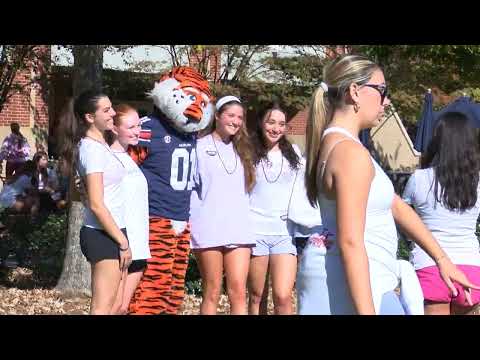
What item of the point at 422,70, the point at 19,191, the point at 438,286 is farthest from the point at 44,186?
the point at 438,286

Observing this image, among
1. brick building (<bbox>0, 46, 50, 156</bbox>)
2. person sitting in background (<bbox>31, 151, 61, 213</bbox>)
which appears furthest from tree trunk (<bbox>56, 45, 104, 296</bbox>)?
brick building (<bbox>0, 46, 50, 156</bbox>)

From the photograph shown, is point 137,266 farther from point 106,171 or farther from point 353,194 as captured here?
point 353,194

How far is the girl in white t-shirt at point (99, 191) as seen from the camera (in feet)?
17.5

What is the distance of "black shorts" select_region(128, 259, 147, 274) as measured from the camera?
5.80 meters

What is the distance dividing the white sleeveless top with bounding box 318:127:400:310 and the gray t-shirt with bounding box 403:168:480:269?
5.52 ft

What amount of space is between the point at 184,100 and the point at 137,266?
132 centimetres

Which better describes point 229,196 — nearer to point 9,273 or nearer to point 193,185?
point 193,185

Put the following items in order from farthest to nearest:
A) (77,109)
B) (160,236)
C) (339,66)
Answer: (160,236)
(77,109)
(339,66)

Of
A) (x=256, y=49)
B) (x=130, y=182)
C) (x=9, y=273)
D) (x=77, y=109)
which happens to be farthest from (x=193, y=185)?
(x=256, y=49)

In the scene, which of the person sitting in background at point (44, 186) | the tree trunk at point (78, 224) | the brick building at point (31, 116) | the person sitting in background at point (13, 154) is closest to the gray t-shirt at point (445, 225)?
the tree trunk at point (78, 224)

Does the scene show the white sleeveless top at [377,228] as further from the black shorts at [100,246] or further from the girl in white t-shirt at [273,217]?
Result: the girl in white t-shirt at [273,217]
